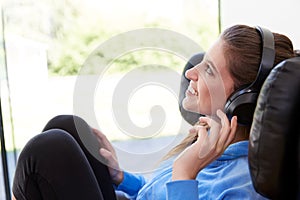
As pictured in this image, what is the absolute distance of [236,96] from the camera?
90 centimetres

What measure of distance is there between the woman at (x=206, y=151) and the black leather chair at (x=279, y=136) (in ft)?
0.78

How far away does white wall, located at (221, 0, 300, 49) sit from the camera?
8.07 ft

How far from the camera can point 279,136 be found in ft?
2.03

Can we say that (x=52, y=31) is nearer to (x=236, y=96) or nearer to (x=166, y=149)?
(x=166, y=149)

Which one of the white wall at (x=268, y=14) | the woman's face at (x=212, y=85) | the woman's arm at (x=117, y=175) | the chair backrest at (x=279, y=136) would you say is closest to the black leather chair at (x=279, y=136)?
the chair backrest at (x=279, y=136)

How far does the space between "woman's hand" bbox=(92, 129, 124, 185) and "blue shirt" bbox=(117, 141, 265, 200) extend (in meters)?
0.02

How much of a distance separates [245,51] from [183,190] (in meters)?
0.36

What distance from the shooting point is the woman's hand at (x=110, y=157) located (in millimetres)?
1170

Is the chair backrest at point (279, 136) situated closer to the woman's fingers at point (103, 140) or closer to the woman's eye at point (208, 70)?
the woman's eye at point (208, 70)

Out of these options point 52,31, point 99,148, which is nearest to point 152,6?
point 52,31

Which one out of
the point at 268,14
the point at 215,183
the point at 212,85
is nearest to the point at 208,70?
the point at 212,85

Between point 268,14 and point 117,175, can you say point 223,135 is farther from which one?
point 268,14

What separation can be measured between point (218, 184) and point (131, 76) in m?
0.34

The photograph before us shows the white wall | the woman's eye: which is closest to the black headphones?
the woman's eye
